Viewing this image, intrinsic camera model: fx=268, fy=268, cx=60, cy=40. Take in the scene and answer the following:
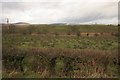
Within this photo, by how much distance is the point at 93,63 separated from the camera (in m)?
12.9

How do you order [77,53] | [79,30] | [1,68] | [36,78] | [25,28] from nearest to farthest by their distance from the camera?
[36,78]
[1,68]
[77,53]
[25,28]
[79,30]

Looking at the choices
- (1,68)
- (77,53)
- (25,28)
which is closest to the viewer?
(1,68)

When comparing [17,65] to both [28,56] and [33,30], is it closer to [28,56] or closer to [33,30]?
Answer: [28,56]

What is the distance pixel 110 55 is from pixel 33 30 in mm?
43674

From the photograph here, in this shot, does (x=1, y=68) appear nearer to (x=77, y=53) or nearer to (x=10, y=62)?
(x=10, y=62)

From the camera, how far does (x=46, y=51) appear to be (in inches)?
543

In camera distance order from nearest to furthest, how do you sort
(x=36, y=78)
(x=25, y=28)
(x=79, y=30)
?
(x=36, y=78)
(x=25, y=28)
(x=79, y=30)

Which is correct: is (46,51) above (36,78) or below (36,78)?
above

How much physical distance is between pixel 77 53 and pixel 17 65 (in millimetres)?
3077

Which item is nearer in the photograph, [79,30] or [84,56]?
[84,56]

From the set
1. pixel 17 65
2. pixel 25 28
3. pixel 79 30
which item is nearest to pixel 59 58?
pixel 17 65

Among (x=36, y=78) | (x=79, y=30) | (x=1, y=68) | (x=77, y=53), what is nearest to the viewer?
(x=36, y=78)

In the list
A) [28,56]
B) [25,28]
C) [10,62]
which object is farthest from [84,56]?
[25,28]

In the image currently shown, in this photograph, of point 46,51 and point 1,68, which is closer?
point 1,68
